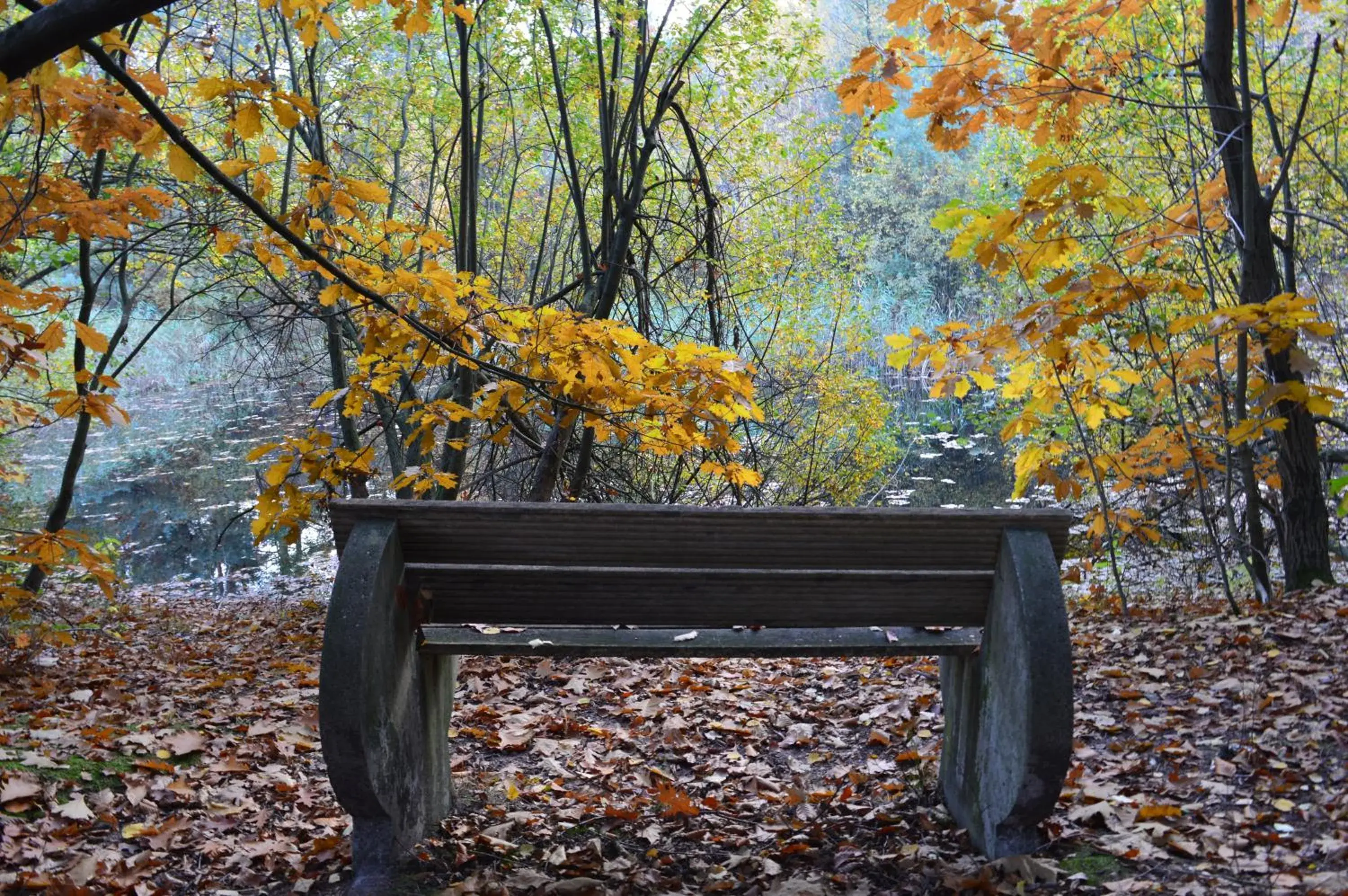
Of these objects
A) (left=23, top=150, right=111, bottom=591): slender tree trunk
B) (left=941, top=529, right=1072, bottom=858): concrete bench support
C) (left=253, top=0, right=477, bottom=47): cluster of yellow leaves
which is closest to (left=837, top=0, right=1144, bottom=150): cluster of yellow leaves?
(left=253, top=0, right=477, bottom=47): cluster of yellow leaves

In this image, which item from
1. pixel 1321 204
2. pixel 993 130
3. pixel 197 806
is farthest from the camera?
pixel 993 130

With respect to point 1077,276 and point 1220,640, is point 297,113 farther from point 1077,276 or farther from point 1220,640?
point 1220,640

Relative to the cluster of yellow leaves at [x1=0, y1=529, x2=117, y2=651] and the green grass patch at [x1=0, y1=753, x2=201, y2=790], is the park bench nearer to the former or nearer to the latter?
the green grass patch at [x1=0, y1=753, x2=201, y2=790]

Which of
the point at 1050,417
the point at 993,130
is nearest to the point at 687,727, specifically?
the point at 1050,417

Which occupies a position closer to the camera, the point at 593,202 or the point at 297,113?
the point at 297,113

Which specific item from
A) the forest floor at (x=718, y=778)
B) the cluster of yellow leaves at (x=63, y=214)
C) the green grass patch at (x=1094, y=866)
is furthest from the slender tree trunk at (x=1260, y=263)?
the cluster of yellow leaves at (x=63, y=214)

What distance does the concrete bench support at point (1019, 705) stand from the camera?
8.02ft

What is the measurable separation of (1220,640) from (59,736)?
480 centimetres

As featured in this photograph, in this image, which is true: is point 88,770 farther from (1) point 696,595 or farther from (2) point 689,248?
(2) point 689,248

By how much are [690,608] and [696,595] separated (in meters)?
0.05

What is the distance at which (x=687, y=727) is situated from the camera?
4.16m

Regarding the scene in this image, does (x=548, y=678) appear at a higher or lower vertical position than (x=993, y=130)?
lower

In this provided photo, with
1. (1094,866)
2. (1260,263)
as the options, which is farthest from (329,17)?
(1260,263)

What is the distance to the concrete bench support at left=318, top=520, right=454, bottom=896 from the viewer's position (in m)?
2.38
